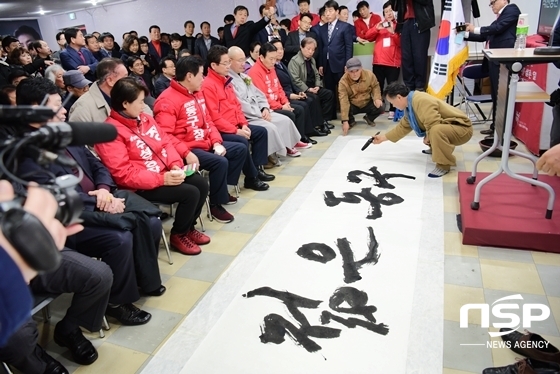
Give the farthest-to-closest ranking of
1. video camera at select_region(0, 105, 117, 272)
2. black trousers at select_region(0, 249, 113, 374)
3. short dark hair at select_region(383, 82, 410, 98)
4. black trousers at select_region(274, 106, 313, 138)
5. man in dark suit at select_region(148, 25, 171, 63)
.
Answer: man in dark suit at select_region(148, 25, 171, 63)
black trousers at select_region(274, 106, 313, 138)
short dark hair at select_region(383, 82, 410, 98)
black trousers at select_region(0, 249, 113, 374)
video camera at select_region(0, 105, 117, 272)

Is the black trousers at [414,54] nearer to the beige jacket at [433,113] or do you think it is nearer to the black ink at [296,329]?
the beige jacket at [433,113]

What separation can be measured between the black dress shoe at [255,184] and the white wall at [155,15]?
6.94m

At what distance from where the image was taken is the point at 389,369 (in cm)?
161

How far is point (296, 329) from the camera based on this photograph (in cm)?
186

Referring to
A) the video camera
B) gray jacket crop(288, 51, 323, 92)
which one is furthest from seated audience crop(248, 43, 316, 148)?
the video camera

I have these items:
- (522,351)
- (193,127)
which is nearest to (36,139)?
(522,351)

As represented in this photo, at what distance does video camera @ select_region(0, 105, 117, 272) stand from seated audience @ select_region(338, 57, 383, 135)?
429 cm

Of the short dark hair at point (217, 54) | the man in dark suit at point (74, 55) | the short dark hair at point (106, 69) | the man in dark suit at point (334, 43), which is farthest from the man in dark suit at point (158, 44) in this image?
the short dark hair at point (106, 69)

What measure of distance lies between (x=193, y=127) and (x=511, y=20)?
3069 mm

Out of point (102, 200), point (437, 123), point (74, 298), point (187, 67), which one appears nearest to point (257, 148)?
point (187, 67)

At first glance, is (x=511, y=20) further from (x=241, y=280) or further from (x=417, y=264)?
(x=241, y=280)

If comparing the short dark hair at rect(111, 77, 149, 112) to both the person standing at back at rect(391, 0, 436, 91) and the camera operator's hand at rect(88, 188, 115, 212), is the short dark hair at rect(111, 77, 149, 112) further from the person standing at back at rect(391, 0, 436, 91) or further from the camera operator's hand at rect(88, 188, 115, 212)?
the person standing at back at rect(391, 0, 436, 91)

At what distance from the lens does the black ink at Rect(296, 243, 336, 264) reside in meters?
2.41

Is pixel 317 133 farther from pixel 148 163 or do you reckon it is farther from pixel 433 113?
pixel 148 163
